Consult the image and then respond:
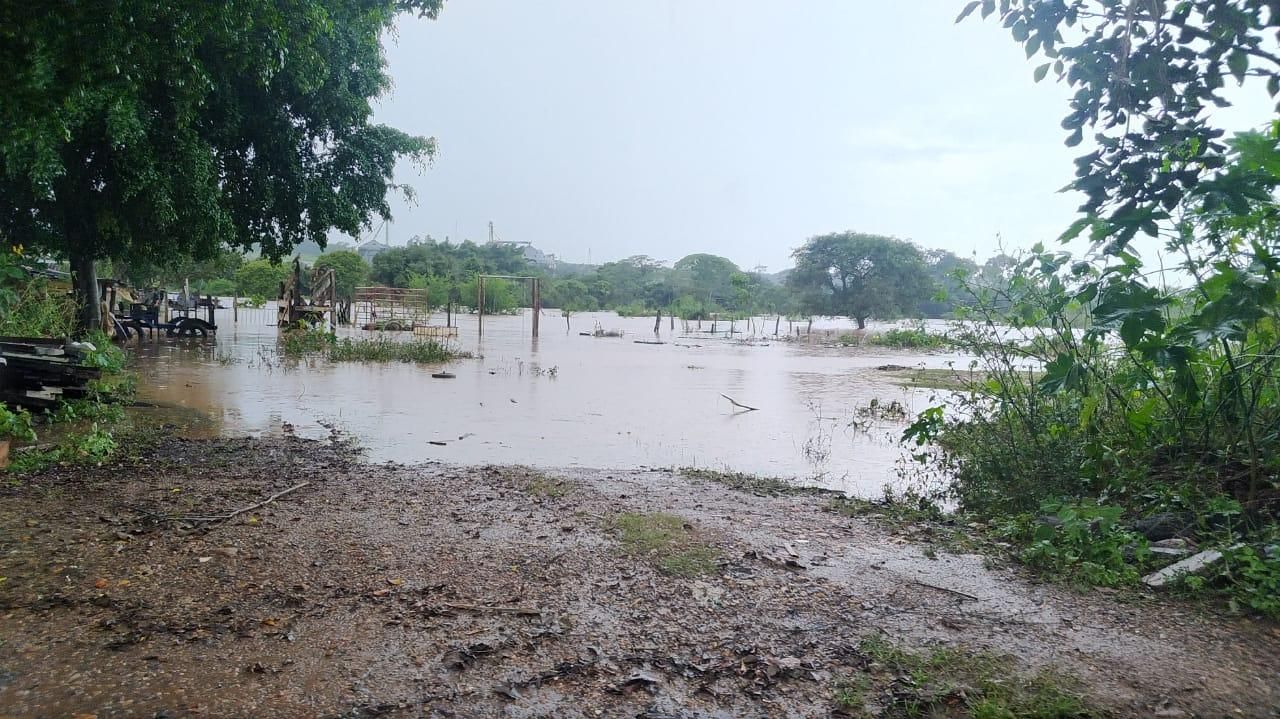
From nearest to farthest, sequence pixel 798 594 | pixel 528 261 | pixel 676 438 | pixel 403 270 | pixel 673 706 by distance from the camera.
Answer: pixel 673 706 → pixel 798 594 → pixel 676 438 → pixel 403 270 → pixel 528 261

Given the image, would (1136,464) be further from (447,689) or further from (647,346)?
(647,346)

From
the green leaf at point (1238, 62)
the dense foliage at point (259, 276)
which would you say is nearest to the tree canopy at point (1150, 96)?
the green leaf at point (1238, 62)

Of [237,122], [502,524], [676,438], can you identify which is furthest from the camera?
[237,122]

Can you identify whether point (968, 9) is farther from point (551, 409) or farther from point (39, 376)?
point (551, 409)

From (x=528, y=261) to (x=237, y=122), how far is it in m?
80.3

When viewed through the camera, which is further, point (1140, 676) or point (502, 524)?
point (502, 524)

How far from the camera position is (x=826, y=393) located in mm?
14422

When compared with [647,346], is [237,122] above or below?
above

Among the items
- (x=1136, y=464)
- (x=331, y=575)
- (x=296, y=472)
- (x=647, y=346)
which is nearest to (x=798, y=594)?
(x=331, y=575)

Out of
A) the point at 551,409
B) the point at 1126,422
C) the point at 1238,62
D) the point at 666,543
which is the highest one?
the point at 1238,62

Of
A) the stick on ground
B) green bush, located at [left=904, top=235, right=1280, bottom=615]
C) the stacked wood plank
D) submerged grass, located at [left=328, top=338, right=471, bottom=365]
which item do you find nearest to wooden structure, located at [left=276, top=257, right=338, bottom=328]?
submerged grass, located at [left=328, top=338, right=471, bottom=365]

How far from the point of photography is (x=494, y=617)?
313cm

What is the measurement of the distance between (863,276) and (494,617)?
5143 centimetres

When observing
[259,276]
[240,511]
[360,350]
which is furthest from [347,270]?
[240,511]
